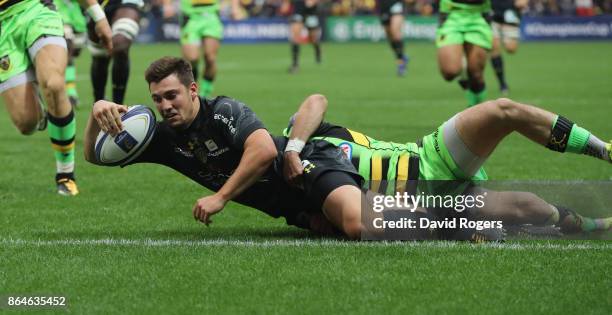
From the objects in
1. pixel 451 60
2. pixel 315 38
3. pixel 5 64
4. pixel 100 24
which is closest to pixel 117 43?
pixel 100 24

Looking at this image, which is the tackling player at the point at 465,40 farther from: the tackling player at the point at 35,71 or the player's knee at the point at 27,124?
the player's knee at the point at 27,124

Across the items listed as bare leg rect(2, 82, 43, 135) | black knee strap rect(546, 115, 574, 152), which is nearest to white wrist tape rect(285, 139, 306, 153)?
black knee strap rect(546, 115, 574, 152)

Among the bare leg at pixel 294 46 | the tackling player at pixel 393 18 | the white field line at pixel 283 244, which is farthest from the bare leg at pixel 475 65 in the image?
the bare leg at pixel 294 46

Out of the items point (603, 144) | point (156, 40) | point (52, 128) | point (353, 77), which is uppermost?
point (603, 144)

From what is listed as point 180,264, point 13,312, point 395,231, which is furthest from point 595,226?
point 13,312

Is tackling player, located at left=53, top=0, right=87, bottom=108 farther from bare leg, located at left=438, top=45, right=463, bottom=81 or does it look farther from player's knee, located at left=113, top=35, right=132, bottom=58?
bare leg, located at left=438, top=45, right=463, bottom=81

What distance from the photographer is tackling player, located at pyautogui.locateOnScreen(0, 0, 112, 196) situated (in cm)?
795

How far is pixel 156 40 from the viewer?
41.4 metres

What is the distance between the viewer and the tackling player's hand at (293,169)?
20.1ft

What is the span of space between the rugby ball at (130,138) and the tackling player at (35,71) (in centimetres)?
198

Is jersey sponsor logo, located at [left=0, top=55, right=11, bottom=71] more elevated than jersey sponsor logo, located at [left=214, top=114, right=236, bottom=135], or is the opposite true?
jersey sponsor logo, located at [left=214, top=114, right=236, bottom=135]

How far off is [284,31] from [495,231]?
35.8 meters

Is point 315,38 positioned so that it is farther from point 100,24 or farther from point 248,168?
point 248,168

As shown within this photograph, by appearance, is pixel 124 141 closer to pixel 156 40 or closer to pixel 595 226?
pixel 595 226
